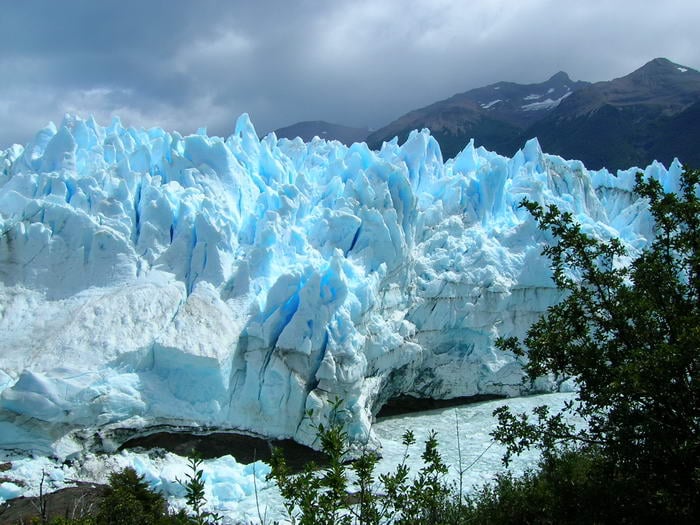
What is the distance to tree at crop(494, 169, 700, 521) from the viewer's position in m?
3.91

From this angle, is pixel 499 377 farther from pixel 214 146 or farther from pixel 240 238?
pixel 214 146

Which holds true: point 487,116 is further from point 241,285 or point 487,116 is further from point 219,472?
point 219,472

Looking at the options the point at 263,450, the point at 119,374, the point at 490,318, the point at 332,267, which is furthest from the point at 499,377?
the point at 119,374

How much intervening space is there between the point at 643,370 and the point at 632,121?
48741 millimetres

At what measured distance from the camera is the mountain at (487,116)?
52875 mm

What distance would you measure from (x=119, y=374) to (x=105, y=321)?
109 centimetres

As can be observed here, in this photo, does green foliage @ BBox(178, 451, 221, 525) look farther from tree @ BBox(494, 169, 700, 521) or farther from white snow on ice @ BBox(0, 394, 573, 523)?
white snow on ice @ BBox(0, 394, 573, 523)

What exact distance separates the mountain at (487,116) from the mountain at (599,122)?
96 millimetres

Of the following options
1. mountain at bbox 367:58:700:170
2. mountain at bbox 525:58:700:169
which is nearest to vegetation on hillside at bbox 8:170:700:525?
mountain at bbox 367:58:700:170

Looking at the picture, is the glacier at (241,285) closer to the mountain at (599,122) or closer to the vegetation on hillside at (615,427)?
the vegetation on hillside at (615,427)

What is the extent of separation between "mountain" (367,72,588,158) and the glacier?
3556 centimetres

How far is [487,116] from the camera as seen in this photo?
57.1 m

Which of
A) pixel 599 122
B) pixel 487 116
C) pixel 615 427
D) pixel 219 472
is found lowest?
pixel 219 472

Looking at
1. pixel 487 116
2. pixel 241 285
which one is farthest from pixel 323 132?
pixel 241 285
